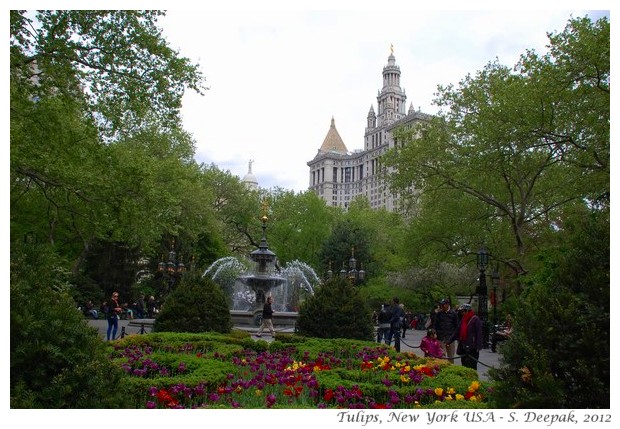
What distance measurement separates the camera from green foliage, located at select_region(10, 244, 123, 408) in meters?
5.46

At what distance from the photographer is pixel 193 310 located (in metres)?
16.4

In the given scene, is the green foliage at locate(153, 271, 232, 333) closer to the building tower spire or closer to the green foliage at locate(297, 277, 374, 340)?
the green foliage at locate(297, 277, 374, 340)

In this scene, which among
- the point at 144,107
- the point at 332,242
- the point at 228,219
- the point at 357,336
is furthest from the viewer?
the point at 228,219

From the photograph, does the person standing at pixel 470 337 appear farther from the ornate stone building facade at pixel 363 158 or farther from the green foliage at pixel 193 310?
the ornate stone building facade at pixel 363 158

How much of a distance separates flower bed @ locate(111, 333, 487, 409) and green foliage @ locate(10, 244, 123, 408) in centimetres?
54

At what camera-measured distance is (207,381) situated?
352 inches

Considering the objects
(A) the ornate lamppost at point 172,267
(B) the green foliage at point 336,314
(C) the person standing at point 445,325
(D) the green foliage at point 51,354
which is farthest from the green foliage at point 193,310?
(A) the ornate lamppost at point 172,267

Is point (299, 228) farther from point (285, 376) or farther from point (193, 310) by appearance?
point (285, 376)

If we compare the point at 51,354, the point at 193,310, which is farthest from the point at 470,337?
the point at 51,354

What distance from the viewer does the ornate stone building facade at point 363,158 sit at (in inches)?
6019

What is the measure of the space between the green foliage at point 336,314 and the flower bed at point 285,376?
2066 mm
